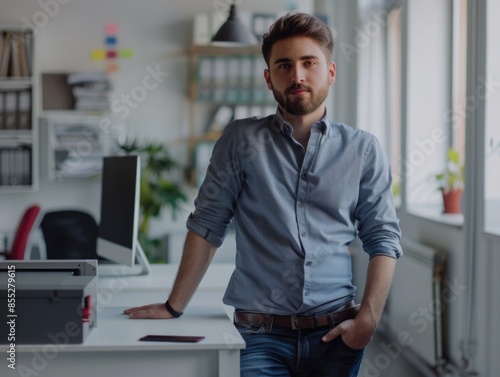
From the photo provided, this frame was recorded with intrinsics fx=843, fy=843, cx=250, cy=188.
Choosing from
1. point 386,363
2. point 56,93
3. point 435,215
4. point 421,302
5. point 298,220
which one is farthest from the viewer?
point 56,93

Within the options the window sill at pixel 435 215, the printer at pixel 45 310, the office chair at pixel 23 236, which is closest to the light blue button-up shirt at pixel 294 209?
the printer at pixel 45 310

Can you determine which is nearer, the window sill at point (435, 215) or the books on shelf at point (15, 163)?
the window sill at point (435, 215)

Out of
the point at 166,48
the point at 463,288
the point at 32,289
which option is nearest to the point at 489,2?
the point at 463,288

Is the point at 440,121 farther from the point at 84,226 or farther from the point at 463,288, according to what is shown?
the point at 84,226

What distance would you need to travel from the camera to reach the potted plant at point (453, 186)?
428 centimetres

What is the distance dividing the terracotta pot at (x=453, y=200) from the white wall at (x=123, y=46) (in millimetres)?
2759

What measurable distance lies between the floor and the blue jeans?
85.6 inches

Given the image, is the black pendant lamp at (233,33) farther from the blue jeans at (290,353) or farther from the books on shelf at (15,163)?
the blue jeans at (290,353)

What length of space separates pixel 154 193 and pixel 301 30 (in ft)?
14.1

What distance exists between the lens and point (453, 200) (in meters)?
4.31

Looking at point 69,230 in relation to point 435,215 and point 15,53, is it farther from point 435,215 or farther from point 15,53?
point 435,215

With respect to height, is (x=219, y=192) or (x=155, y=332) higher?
(x=219, y=192)

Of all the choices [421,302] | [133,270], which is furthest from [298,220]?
[421,302]

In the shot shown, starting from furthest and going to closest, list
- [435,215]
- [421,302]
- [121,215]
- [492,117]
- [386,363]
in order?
1. [386,363]
2. [435,215]
3. [421,302]
4. [492,117]
5. [121,215]
